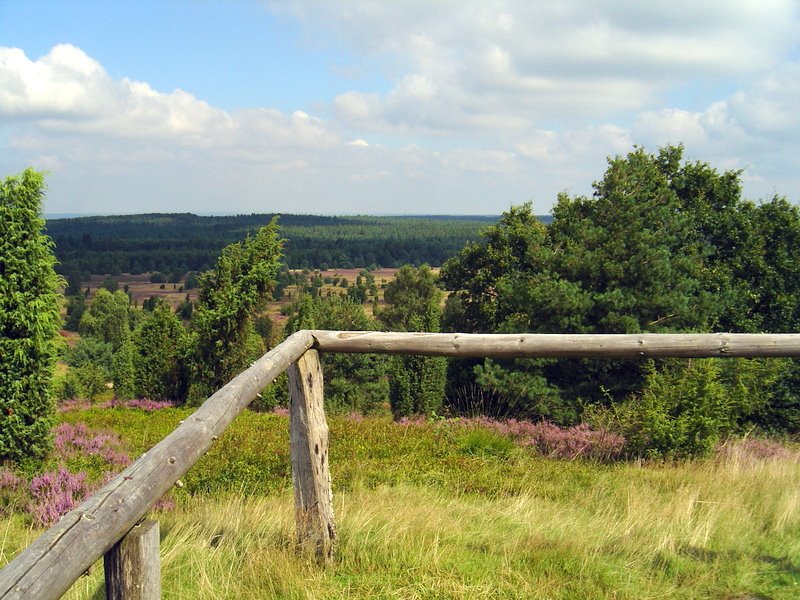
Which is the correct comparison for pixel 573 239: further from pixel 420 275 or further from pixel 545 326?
pixel 420 275

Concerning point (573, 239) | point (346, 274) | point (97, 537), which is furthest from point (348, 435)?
point (346, 274)

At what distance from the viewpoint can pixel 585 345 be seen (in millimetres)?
3875

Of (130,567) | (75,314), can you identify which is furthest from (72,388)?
(75,314)

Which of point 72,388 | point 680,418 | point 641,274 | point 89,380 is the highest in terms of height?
point 641,274

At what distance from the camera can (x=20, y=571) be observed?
1547 millimetres

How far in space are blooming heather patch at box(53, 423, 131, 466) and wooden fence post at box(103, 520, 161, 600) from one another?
26.6 ft

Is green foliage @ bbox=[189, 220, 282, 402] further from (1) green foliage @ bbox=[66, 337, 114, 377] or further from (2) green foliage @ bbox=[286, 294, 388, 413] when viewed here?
(1) green foliage @ bbox=[66, 337, 114, 377]

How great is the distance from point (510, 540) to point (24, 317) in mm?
8366

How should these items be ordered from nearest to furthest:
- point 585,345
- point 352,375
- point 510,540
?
point 585,345, point 510,540, point 352,375

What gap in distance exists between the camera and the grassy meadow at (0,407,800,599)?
3.39 metres

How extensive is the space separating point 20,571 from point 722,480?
19.1ft

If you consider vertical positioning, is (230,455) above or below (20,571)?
below

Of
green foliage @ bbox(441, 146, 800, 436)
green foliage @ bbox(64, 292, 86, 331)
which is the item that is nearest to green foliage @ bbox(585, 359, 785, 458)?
green foliage @ bbox(441, 146, 800, 436)

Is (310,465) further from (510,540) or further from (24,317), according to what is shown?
(24,317)
